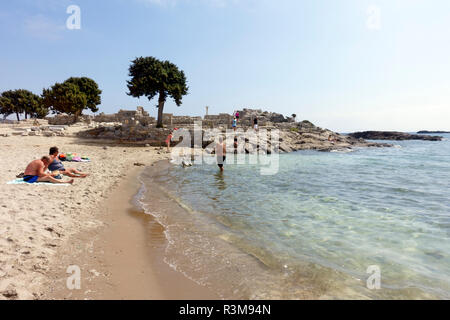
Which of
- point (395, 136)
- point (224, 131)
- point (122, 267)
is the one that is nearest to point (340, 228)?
point (122, 267)

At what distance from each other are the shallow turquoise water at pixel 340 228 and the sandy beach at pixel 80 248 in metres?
1.59

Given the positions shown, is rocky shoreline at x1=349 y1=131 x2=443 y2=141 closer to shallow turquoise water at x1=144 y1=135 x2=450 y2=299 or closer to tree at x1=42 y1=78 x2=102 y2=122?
shallow turquoise water at x1=144 y1=135 x2=450 y2=299

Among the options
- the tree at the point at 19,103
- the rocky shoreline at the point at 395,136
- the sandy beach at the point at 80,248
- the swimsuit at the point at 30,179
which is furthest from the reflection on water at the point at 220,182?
the rocky shoreline at the point at 395,136

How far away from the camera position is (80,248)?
179 inches

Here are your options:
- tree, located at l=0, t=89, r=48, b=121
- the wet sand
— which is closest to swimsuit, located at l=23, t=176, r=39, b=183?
the wet sand

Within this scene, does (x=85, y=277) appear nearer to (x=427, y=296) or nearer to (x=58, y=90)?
(x=427, y=296)

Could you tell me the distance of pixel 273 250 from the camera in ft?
16.7

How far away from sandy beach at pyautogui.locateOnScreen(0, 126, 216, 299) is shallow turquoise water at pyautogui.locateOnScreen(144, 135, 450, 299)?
159 cm

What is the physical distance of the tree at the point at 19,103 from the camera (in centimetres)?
6414

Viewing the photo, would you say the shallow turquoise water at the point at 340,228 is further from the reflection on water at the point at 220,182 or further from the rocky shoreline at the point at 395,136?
the rocky shoreline at the point at 395,136

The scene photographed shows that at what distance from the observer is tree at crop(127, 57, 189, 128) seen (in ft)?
108

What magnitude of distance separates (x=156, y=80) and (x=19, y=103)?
59608 mm

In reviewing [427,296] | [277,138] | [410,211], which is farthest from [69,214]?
[277,138]

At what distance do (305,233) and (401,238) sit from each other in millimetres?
2413
